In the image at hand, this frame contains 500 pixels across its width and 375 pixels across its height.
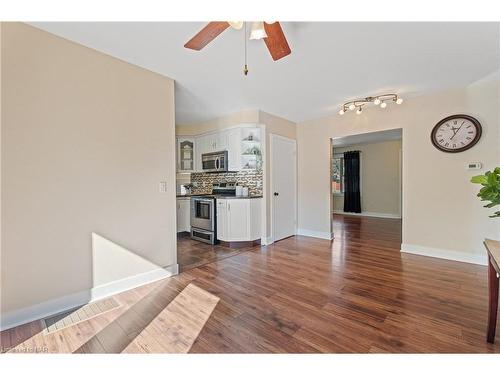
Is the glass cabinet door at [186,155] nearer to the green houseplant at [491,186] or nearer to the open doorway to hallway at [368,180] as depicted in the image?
the open doorway to hallway at [368,180]

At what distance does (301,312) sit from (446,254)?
274 centimetres

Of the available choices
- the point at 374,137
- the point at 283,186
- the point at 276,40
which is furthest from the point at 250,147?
the point at 374,137

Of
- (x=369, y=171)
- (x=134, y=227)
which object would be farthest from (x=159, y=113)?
(x=369, y=171)

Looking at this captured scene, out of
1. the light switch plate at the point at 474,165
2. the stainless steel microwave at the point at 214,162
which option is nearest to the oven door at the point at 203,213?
the stainless steel microwave at the point at 214,162

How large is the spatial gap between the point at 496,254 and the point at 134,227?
2968 millimetres

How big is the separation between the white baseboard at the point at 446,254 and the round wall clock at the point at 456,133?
1.45 m

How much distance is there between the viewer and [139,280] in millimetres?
2498

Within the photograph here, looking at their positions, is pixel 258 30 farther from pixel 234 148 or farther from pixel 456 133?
pixel 456 133

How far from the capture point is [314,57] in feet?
7.76

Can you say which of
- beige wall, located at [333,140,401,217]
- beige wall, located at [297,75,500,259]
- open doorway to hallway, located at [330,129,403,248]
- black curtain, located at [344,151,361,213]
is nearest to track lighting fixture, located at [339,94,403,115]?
beige wall, located at [297,75,500,259]

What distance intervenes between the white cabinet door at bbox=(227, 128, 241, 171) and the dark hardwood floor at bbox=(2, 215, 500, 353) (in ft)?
5.90
